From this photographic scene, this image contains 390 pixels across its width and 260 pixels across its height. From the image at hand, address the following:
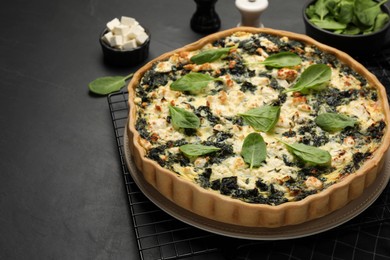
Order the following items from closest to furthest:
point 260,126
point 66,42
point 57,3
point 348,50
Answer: point 260,126
point 348,50
point 66,42
point 57,3

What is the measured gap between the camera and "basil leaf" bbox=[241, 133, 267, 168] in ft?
11.1

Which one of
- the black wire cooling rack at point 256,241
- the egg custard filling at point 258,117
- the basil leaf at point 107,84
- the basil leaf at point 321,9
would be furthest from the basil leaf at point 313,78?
the basil leaf at point 107,84

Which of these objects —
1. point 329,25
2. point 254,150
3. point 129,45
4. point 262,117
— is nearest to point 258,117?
point 262,117

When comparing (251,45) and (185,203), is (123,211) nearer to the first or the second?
(185,203)

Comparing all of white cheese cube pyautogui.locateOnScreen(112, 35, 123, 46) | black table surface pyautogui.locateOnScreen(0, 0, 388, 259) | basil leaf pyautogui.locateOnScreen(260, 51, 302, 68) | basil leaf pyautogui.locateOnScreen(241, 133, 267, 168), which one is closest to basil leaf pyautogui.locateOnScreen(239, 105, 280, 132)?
basil leaf pyautogui.locateOnScreen(241, 133, 267, 168)

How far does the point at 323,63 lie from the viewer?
4027 millimetres

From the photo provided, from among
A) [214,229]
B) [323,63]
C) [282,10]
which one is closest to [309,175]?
[214,229]

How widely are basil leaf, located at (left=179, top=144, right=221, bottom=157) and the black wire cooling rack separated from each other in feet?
1.26

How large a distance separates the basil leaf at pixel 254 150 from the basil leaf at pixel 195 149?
147 mm

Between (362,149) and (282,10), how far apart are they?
194cm

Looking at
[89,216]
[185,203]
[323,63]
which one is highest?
[323,63]

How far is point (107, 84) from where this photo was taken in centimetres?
440

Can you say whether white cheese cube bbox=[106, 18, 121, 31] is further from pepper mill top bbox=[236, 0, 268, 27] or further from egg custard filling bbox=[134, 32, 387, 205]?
pepper mill top bbox=[236, 0, 268, 27]

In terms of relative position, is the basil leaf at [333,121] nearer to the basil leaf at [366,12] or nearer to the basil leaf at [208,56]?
the basil leaf at [208,56]
